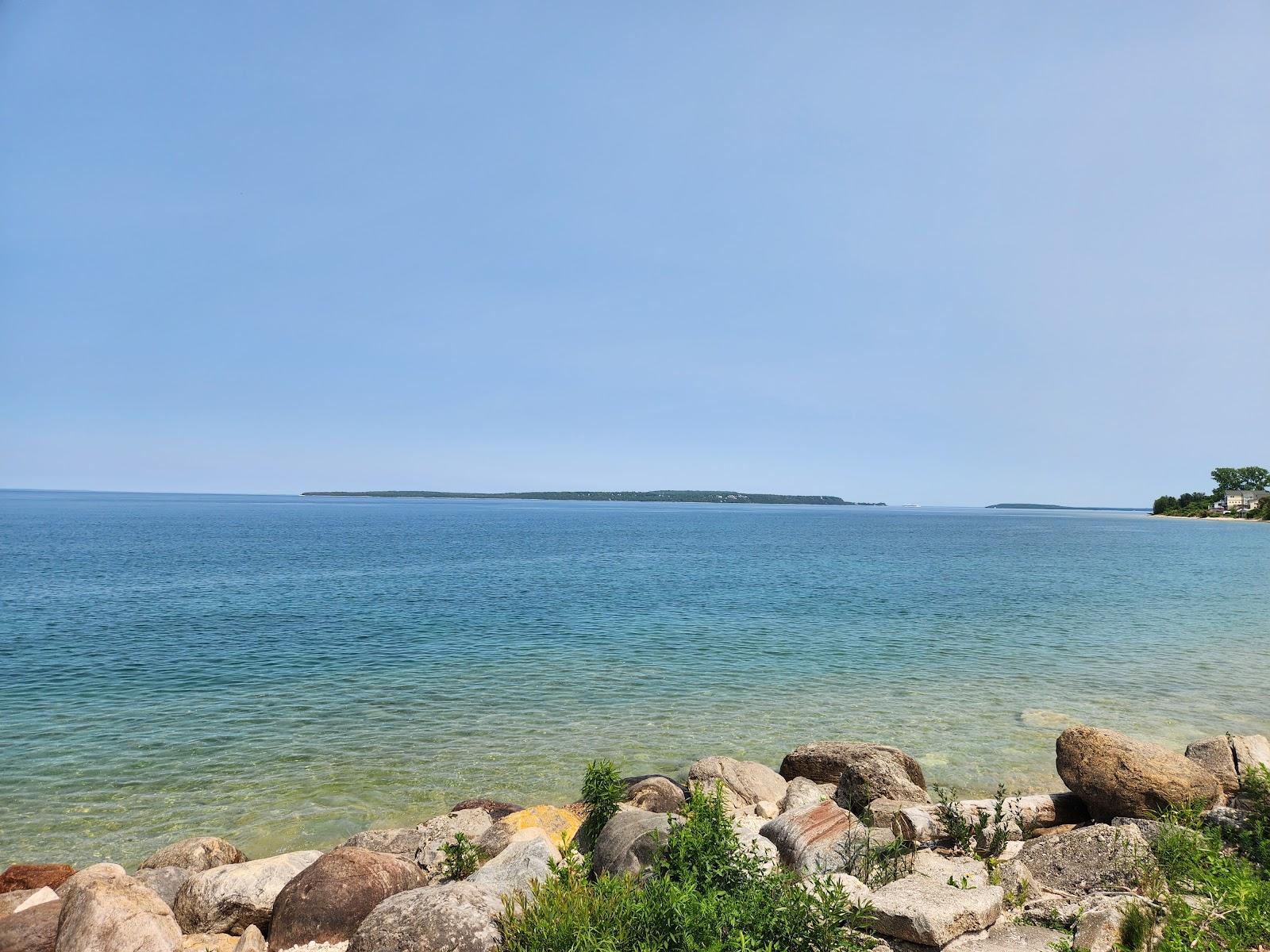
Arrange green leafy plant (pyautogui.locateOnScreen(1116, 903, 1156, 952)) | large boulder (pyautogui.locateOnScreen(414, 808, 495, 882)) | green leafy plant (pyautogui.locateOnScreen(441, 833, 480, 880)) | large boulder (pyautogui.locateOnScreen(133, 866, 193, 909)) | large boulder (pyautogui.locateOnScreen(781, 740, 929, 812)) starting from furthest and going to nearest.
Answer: large boulder (pyautogui.locateOnScreen(781, 740, 929, 812)), large boulder (pyautogui.locateOnScreen(414, 808, 495, 882)), large boulder (pyautogui.locateOnScreen(133, 866, 193, 909)), green leafy plant (pyautogui.locateOnScreen(441, 833, 480, 880)), green leafy plant (pyautogui.locateOnScreen(1116, 903, 1156, 952))

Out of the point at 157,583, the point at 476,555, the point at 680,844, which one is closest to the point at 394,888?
the point at 680,844

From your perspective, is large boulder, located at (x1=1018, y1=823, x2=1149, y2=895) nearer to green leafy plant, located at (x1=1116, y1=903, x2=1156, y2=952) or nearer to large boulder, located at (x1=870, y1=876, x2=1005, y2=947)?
large boulder, located at (x1=870, y1=876, x2=1005, y2=947)

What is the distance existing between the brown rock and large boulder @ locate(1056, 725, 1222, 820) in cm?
1033

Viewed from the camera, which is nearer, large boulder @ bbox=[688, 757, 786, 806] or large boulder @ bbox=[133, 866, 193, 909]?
large boulder @ bbox=[133, 866, 193, 909]

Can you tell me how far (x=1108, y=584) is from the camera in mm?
51938

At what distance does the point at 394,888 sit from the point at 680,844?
14.1 feet

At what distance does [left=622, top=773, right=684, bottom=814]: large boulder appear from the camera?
12180 millimetres

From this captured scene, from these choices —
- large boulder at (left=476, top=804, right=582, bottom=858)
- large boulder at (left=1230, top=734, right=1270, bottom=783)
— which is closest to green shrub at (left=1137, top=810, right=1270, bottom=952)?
large boulder at (left=1230, top=734, right=1270, bottom=783)

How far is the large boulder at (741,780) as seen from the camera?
13117mm

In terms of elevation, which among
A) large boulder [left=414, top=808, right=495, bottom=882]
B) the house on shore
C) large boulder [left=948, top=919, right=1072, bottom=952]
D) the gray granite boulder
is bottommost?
large boulder [left=414, top=808, right=495, bottom=882]

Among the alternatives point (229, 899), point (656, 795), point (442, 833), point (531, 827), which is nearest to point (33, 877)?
point (229, 899)

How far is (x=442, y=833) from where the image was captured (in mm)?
11602

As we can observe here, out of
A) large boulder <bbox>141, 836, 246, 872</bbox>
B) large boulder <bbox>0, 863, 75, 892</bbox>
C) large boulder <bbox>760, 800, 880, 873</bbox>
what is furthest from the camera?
large boulder <bbox>141, 836, 246, 872</bbox>

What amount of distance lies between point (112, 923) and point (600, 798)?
631 cm
